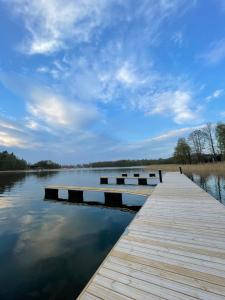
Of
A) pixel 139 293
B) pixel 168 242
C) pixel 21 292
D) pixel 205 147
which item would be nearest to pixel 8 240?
pixel 21 292

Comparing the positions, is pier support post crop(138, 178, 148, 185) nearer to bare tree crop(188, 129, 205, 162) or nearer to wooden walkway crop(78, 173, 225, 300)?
wooden walkway crop(78, 173, 225, 300)

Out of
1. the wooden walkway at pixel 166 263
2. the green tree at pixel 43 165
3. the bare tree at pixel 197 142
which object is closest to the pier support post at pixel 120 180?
the wooden walkway at pixel 166 263

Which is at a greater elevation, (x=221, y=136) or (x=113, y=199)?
(x=221, y=136)

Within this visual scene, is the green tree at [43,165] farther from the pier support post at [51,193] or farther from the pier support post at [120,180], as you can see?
the pier support post at [51,193]

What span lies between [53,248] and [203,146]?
5366 cm

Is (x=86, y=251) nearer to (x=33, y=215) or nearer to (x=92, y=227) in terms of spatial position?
(x=92, y=227)

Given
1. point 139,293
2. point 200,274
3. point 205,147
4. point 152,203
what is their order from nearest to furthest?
1. point 139,293
2. point 200,274
3. point 152,203
4. point 205,147

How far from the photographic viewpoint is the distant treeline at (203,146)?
4481 centimetres

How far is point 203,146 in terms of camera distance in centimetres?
5397

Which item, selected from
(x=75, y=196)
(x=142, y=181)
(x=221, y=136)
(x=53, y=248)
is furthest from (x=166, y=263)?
(x=221, y=136)

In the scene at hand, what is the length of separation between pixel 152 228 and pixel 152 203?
360cm

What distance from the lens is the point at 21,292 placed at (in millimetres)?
4652

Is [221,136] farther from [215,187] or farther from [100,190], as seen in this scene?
[100,190]

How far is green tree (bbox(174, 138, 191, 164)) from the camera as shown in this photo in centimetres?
5795
